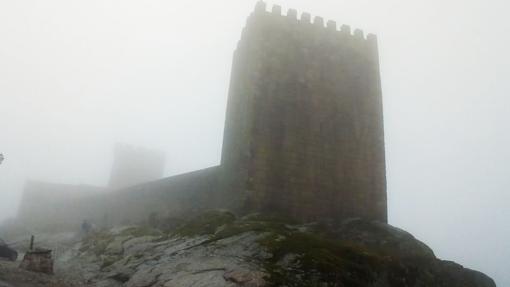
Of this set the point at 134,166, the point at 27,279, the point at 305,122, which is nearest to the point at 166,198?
the point at 305,122

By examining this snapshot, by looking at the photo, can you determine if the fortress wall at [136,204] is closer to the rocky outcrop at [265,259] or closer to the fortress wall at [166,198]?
the fortress wall at [166,198]

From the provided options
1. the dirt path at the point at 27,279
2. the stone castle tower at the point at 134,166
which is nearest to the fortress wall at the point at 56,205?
the stone castle tower at the point at 134,166

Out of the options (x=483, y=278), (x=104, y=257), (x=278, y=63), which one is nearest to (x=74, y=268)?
(x=104, y=257)

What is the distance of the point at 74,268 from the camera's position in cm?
1498

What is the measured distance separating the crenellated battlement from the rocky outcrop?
8.69m

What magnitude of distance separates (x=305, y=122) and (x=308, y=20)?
4865 millimetres

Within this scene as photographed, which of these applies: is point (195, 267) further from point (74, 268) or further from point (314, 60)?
point (314, 60)

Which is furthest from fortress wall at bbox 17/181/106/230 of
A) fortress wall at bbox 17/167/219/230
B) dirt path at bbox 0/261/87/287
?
dirt path at bbox 0/261/87/287

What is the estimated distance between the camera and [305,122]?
1712 centimetres

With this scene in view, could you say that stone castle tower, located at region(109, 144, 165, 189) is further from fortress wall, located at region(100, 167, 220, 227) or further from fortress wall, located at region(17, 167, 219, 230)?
fortress wall, located at region(100, 167, 220, 227)

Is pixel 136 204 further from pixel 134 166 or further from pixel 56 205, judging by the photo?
pixel 134 166

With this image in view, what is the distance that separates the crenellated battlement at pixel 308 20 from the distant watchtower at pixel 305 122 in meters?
0.05

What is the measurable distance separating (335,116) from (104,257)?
419 inches

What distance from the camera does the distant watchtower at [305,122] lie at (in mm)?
16031
